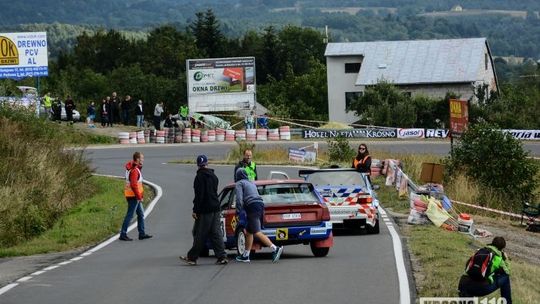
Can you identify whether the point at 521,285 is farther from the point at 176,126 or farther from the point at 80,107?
the point at 80,107

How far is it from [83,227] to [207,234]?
8.58 metres

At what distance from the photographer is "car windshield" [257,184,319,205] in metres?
20.2

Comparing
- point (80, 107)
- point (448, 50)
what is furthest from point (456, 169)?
point (448, 50)

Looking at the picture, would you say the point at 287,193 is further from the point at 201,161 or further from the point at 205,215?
the point at 201,161

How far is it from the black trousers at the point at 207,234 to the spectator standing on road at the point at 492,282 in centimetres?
592

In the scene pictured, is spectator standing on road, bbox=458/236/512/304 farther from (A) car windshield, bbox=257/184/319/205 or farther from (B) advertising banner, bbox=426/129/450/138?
(B) advertising banner, bbox=426/129/450/138

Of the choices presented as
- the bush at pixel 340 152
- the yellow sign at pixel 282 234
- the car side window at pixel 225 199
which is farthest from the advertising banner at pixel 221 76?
the yellow sign at pixel 282 234

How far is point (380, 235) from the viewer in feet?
79.7

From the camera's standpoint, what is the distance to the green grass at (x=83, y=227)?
24044mm

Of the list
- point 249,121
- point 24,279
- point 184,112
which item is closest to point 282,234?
point 24,279

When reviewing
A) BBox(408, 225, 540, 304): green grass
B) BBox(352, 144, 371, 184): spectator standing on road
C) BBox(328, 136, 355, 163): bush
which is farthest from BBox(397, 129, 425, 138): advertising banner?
BBox(408, 225, 540, 304): green grass

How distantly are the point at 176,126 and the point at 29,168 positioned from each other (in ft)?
126

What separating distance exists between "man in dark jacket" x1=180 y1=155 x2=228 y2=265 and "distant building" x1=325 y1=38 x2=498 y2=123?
71866 mm

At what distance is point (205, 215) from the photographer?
19328mm
